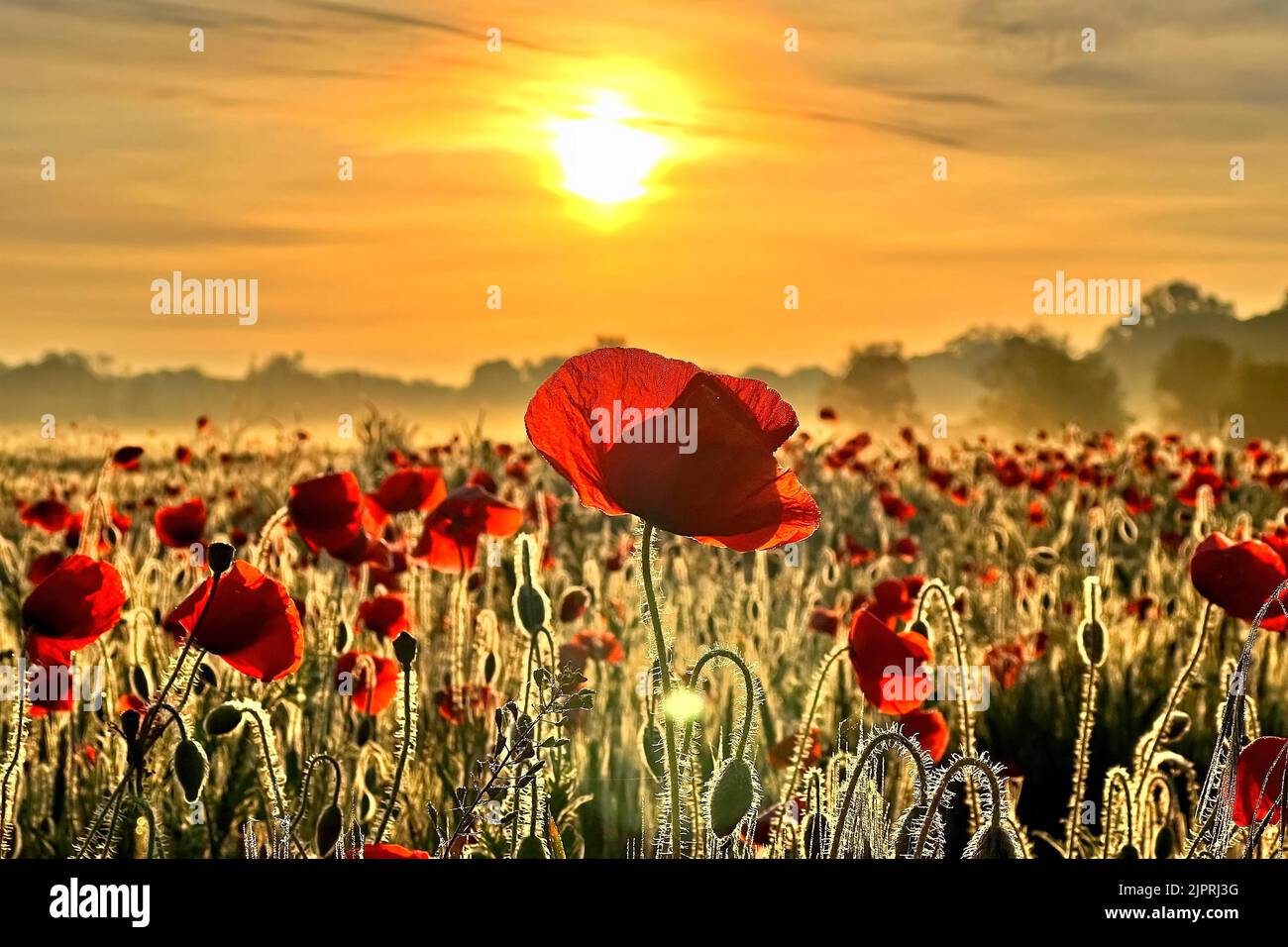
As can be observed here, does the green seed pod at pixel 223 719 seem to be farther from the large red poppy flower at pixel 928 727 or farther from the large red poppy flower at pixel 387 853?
the large red poppy flower at pixel 928 727

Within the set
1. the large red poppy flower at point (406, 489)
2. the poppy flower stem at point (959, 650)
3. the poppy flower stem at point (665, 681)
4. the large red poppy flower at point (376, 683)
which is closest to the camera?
the poppy flower stem at point (665, 681)

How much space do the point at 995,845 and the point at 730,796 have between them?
13.1 inches

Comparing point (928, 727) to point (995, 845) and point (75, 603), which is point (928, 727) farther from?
point (75, 603)

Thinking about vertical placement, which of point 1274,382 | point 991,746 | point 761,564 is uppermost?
point 1274,382

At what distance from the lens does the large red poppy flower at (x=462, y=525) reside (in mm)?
2531

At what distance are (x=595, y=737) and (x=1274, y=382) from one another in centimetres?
2948

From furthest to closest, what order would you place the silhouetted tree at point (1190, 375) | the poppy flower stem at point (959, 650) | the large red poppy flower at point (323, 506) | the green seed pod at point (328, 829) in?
1. the silhouetted tree at point (1190, 375)
2. the large red poppy flower at point (323, 506)
3. the poppy flower stem at point (959, 650)
4. the green seed pod at point (328, 829)

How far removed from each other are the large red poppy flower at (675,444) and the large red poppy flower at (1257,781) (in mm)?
751

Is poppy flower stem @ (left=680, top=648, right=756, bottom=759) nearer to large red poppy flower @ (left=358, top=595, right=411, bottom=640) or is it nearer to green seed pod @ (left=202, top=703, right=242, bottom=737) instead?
green seed pod @ (left=202, top=703, right=242, bottom=737)

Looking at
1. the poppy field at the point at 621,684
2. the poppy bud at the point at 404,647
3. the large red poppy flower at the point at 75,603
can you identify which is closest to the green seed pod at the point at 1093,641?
the poppy field at the point at 621,684

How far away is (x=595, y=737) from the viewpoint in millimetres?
3227

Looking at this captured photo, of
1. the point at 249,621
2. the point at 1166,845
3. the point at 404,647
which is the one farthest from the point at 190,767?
the point at 1166,845
